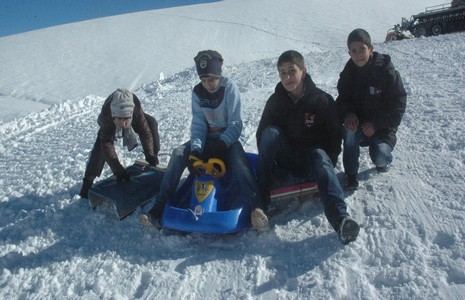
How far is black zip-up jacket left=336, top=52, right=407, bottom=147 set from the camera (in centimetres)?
333

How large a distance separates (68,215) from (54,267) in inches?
36.5

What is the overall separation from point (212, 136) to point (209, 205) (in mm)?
781

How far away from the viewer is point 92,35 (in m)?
33.9

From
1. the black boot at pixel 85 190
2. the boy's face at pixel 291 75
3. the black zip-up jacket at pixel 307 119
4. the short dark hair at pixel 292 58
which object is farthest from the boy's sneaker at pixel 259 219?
the black boot at pixel 85 190

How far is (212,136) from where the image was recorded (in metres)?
3.51

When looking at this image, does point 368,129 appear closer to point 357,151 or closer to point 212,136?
point 357,151

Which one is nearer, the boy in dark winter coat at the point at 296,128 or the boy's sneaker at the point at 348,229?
the boy's sneaker at the point at 348,229

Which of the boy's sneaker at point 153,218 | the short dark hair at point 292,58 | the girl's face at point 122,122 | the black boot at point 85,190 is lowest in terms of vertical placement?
the black boot at point 85,190

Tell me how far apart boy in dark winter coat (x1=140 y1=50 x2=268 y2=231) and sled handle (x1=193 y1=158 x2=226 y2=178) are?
54 millimetres

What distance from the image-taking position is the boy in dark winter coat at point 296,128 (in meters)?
3.00

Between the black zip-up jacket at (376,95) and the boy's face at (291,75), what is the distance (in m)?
0.61

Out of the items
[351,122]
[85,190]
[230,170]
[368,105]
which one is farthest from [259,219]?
[85,190]

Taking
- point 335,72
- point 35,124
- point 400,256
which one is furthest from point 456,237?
point 35,124

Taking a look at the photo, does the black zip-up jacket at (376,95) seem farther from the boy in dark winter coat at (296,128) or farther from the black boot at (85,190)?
the black boot at (85,190)
